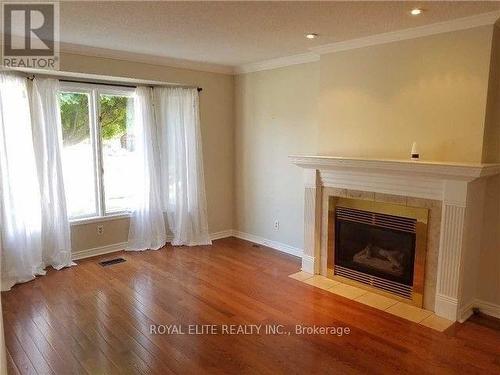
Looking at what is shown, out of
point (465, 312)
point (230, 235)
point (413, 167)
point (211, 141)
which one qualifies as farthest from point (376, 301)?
point (211, 141)

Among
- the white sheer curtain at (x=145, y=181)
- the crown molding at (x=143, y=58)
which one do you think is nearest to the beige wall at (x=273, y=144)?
the crown molding at (x=143, y=58)

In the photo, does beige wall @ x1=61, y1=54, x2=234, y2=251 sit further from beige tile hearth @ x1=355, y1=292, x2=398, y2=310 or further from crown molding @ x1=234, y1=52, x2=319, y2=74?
beige tile hearth @ x1=355, y1=292, x2=398, y2=310

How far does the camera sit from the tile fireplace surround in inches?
116

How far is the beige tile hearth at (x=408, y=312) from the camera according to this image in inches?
124

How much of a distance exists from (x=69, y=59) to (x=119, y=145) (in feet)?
3.99

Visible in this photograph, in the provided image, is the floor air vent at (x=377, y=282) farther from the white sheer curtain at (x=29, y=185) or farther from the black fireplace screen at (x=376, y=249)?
the white sheer curtain at (x=29, y=185)

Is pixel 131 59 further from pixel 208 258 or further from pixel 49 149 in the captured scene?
pixel 208 258

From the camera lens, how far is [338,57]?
388cm

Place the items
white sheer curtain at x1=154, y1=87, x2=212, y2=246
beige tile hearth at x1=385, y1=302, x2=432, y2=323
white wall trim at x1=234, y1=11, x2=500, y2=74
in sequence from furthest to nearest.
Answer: white sheer curtain at x1=154, y1=87, x2=212, y2=246 < beige tile hearth at x1=385, y1=302, x2=432, y2=323 < white wall trim at x1=234, y1=11, x2=500, y2=74

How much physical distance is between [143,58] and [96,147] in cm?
124

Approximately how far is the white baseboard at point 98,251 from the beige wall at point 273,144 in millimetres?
1724

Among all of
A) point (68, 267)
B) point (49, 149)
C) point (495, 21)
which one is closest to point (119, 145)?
point (49, 149)

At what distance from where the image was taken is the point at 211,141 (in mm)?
5344

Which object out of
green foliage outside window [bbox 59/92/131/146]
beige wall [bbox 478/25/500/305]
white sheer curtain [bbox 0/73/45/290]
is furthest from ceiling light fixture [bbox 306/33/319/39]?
white sheer curtain [bbox 0/73/45/290]
